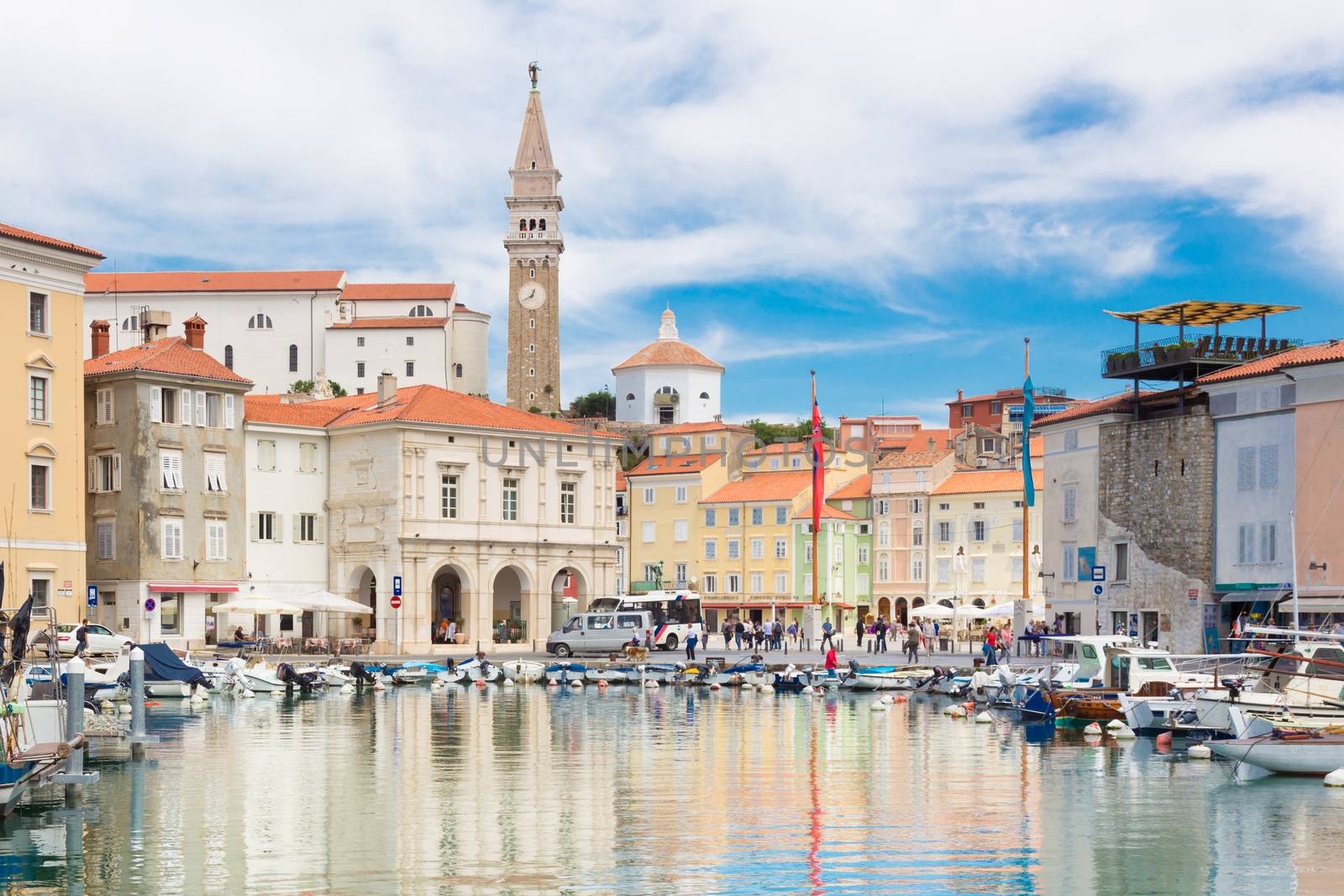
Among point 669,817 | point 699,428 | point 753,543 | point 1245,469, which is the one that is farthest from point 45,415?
point 699,428

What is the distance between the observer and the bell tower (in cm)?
15688

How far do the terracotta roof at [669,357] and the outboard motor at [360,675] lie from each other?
98652 millimetres

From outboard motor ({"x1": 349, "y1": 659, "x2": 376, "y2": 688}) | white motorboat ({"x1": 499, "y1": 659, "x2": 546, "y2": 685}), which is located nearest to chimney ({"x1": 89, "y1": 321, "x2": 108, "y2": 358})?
outboard motor ({"x1": 349, "y1": 659, "x2": 376, "y2": 688})

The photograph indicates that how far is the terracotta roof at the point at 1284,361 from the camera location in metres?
54.7

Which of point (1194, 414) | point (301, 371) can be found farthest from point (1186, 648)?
point (301, 371)

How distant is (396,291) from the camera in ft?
481

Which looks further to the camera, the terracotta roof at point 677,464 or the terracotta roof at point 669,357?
the terracotta roof at point 669,357

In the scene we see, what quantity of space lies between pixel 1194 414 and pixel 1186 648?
8.13m

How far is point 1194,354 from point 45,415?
4208cm

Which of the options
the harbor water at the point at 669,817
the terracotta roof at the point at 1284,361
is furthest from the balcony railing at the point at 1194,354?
the harbor water at the point at 669,817

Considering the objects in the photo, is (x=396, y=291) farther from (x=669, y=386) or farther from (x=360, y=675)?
(x=360, y=675)

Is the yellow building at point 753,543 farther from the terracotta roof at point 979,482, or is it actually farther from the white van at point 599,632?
the white van at point 599,632

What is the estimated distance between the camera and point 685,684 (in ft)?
205

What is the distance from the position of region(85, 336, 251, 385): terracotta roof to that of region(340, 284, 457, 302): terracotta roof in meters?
69.0
